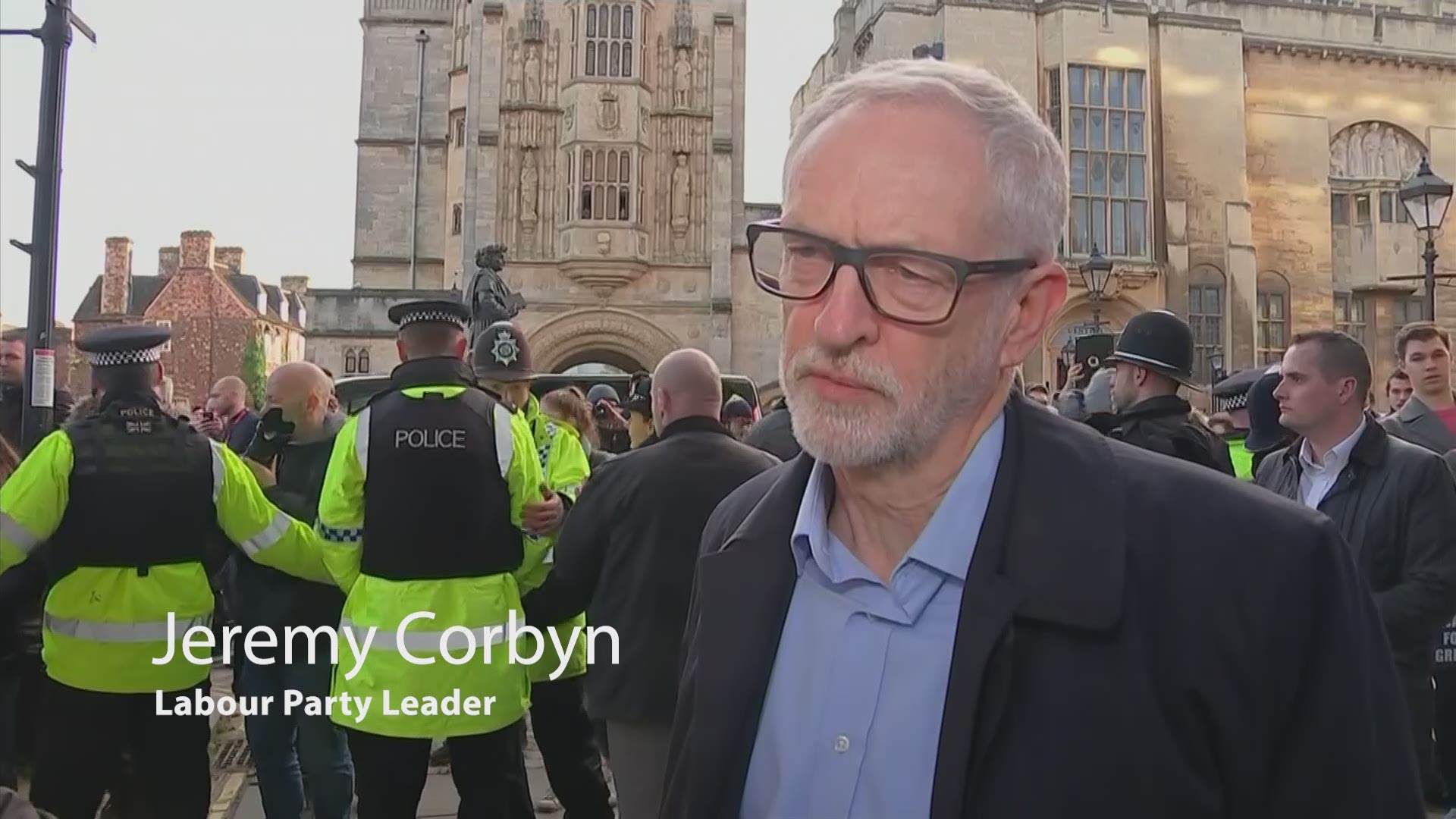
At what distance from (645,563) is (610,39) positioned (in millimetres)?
22079

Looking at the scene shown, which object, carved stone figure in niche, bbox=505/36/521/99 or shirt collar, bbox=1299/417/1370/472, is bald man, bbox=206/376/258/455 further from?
carved stone figure in niche, bbox=505/36/521/99

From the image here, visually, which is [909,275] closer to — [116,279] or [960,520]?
[960,520]

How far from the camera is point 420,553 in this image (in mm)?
3445

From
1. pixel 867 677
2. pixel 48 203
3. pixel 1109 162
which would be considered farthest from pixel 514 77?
pixel 867 677

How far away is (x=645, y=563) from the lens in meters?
3.54

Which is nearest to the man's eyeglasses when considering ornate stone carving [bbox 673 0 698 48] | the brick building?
ornate stone carving [bbox 673 0 698 48]

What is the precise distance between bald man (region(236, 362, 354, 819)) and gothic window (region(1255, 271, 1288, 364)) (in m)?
24.1

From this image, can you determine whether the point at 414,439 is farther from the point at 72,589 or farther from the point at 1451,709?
the point at 1451,709

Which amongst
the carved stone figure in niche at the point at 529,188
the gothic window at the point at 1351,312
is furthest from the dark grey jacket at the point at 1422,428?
the gothic window at the point at 1351,312

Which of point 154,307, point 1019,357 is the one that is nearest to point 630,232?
point 1019,357

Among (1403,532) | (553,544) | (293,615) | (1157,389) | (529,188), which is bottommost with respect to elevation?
(293,615)

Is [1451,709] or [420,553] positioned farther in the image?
[1451,709]

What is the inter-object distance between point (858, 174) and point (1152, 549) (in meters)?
0.55

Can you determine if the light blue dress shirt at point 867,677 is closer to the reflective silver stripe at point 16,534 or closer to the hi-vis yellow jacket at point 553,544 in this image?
the hi-vis yellow jacket at point 553,544
